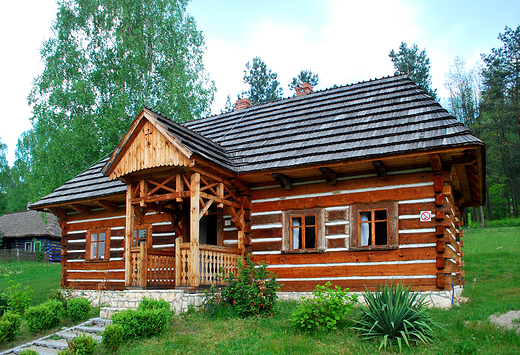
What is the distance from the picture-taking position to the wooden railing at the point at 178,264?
10500mm

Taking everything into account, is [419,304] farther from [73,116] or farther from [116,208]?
[73,116]

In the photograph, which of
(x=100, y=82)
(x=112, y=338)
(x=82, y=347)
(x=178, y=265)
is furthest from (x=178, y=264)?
(x=100, y=82)

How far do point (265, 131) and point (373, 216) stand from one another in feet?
14.7

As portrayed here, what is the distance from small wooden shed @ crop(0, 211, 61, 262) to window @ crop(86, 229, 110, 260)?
2387 centimetres

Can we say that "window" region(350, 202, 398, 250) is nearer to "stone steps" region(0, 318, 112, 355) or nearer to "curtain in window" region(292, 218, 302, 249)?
"curtain in window" region(292, 218, 302, 249)

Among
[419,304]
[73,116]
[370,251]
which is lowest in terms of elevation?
[419,304]

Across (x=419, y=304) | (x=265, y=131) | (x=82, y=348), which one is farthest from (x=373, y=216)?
(x=82, y=348)

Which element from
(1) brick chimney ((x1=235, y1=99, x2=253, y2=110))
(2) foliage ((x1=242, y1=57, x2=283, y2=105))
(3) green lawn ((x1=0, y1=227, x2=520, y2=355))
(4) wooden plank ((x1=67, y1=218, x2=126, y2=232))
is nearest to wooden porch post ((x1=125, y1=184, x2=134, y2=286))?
(3) green lawn ((x1=0, y1=227, x2=520, y2=355))

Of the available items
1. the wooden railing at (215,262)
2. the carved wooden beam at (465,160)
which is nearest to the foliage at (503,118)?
the carved wooden beam at (465,160)

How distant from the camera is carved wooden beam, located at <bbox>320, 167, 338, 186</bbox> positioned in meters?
11.0

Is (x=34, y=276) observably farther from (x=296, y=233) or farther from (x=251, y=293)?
(x=251, y=293)

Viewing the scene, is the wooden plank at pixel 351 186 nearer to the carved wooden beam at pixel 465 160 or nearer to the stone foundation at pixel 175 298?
the carved wooden beam at pixel 465 160

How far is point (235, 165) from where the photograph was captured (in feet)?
39.6

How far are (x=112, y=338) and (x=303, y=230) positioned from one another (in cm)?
551
